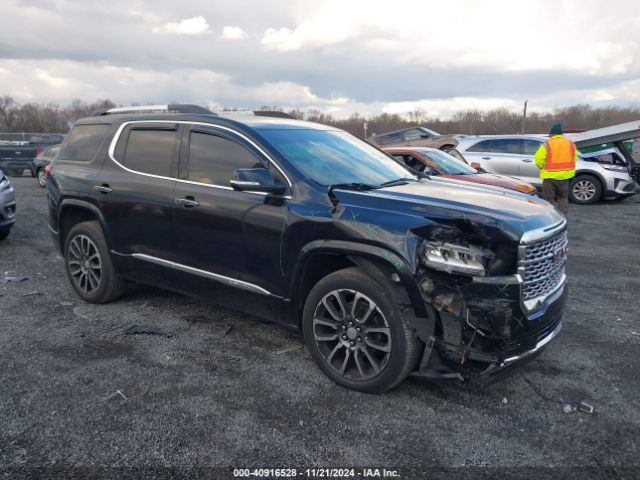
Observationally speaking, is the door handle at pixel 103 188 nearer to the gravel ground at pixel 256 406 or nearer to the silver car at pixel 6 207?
the gravel ground at pixel 256 406

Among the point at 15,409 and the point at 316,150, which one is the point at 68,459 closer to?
the point at 15,409

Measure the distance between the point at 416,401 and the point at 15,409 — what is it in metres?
2.59

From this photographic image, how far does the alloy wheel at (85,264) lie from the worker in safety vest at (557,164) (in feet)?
27.1

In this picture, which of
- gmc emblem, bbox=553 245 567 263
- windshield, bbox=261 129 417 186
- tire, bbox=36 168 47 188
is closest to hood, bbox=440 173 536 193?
windshield, bbox=261 129 417 186

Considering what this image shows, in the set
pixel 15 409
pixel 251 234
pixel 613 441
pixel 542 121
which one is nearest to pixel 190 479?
pixel 15 409

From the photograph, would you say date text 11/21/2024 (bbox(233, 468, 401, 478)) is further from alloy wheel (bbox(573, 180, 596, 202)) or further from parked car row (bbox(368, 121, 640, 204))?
alloy wheel (bbox(573, 180, 596, 202))

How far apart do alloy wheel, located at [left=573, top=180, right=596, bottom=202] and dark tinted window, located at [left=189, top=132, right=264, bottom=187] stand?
11.9 m

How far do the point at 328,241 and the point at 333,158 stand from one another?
40.6 inches

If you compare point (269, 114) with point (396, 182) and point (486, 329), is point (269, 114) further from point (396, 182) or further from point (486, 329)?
point (486, 329)

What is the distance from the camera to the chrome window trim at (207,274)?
152 inches

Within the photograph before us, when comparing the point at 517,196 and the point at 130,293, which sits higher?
the point at 517,196

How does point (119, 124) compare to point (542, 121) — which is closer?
point (119, 124)

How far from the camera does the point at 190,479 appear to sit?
2568mm

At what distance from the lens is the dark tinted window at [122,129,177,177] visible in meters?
4.42
